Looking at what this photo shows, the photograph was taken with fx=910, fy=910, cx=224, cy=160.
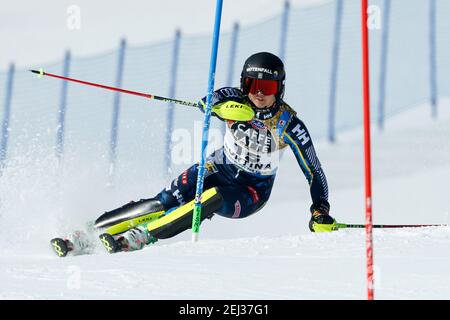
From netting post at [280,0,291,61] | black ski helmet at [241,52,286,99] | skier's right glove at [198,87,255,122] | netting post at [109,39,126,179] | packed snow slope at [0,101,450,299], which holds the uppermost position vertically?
netting post at [280,0,291,61]

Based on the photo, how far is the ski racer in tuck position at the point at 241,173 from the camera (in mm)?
6668

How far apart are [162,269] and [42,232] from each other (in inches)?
114

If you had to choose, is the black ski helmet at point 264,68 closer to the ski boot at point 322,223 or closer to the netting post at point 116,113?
the ski boot at point 322,223

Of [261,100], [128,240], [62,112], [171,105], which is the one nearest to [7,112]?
[62,112]

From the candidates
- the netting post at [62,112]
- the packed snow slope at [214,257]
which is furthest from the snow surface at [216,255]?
the netting post at [62,112]

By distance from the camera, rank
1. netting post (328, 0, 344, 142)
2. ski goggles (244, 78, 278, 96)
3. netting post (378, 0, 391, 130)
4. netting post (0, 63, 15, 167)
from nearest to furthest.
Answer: ski goggles (244, 78, 278, 96)
netting post (328, 0, 344, 142)
netting post (378, 0, 391, 130)
netting post (0, 63, 15, 167)

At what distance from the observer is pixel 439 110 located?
13562 mm

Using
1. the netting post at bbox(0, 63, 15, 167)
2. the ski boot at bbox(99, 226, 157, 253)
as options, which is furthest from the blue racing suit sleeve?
the netting post at bbox(0, 63, 15, 167)

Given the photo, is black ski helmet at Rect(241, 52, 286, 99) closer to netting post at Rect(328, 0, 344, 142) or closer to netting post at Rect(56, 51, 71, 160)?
netting post at Rect(328, 0, 344, 142)

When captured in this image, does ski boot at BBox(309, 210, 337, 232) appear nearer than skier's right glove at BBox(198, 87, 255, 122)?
No

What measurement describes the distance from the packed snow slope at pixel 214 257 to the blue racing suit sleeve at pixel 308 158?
0.37m

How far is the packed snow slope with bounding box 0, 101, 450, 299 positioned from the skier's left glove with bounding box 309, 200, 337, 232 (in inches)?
9.5

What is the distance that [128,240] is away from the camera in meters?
6.48

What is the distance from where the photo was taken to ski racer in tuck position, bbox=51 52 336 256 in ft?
21.9
